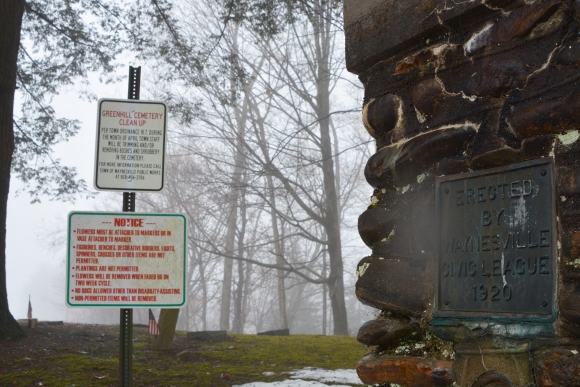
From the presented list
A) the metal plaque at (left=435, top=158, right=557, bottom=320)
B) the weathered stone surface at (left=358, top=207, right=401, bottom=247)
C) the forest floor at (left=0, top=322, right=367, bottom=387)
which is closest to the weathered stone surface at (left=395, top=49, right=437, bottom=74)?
the metal plaque at (left=435, top=158, right=557, bottom=320)

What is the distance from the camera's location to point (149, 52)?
9492 millimetres

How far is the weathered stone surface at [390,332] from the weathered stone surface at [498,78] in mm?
937

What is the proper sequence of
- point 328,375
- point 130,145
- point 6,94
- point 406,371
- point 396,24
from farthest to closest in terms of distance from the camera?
point 6,94 → point 328,375 → point 130,145 → point 396,24 → point 406,371

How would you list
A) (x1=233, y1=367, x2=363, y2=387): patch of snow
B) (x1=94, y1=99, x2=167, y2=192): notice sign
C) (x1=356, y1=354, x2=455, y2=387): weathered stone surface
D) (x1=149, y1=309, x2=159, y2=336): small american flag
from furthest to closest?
(x1=149, y1=309, x2=159, y2=336): small american flag, (x1=233, y1=367, x2=363, y2=387): patch of snow, (x1=94, y1=99, x2=167, y2=192): notice sign, (x1=356, y1=354, x2=455, y2=387): weathered stone surface

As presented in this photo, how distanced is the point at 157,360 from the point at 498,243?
4955mm

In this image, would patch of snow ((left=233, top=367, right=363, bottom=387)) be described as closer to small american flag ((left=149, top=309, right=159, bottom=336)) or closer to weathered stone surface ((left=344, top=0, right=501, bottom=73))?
small american flag ((left=149, top=309, right=159, bottom=336))

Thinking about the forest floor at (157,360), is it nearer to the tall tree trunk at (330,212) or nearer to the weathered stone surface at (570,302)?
the weathered stone surface at (570,302)

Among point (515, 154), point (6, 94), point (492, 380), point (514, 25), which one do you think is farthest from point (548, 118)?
point (6, 94)

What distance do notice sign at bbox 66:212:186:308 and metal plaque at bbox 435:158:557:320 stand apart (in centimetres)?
147

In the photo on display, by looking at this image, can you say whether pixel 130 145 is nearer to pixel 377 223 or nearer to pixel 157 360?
pixel 377 223

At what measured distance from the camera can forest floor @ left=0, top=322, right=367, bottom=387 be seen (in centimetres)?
515

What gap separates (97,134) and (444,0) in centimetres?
193

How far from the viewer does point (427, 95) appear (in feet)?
7.93

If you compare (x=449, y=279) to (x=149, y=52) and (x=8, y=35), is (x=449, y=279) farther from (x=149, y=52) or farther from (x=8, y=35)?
(x=149, y=52)
